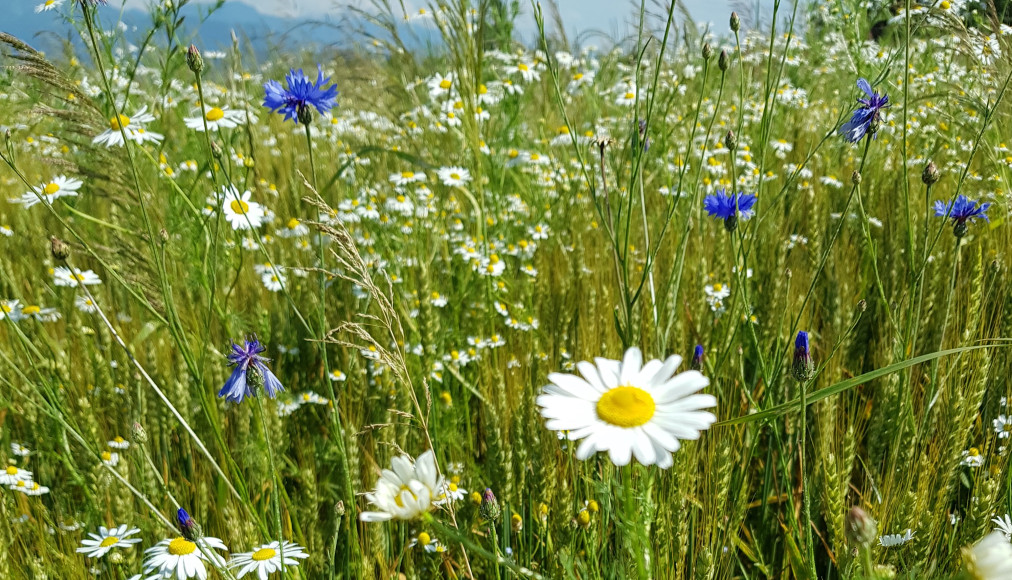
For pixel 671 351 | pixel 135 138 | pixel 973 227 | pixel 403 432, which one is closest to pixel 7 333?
pixel 135 138

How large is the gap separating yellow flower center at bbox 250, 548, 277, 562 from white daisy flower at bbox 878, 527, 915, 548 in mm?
976

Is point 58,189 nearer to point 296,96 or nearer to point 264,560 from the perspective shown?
point 296,96

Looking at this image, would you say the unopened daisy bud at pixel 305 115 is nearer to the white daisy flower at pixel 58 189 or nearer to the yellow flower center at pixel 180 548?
the yellow flower center at pixel 180 548

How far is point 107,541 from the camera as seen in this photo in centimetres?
121

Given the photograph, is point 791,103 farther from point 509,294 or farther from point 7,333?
point 7,333

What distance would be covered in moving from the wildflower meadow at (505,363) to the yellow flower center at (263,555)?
1 cm

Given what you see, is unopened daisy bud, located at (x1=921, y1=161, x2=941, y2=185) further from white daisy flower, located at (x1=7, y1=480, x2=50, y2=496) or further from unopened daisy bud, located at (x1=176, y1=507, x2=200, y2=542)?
white daisy flower, located at (x1=7, y1=480, x2=50, y2=496)

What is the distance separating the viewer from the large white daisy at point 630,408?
1.99 feet

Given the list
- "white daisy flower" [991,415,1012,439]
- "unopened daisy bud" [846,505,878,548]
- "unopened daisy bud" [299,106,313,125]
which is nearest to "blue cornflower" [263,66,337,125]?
"unopened daisy bud" [299,106,313,125]

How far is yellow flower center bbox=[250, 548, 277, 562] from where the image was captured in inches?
42.8

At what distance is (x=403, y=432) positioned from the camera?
1343mm

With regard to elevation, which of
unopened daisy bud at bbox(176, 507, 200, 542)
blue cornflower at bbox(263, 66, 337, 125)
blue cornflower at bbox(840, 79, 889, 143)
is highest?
blue cornflower at bbox(840, 79, 889, 143)

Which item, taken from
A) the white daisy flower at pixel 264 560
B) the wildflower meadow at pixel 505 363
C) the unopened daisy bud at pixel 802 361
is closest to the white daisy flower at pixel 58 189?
the wildflower meadow at pixel 505 363

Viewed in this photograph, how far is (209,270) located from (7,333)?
0.90 metres
